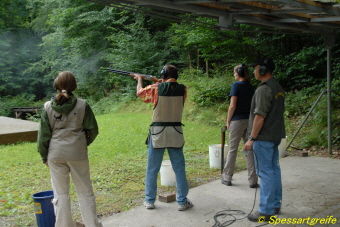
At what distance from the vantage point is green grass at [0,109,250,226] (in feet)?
14.9

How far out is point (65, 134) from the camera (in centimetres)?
332

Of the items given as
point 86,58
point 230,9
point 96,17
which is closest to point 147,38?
point 96,17

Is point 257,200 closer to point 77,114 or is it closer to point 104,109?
→ point 77,114

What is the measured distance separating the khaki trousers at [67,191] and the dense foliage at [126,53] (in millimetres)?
2443

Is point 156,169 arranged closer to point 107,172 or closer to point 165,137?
point 165,137

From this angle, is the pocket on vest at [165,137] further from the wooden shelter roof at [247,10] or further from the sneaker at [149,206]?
the wooden shelter roof at [247,10]

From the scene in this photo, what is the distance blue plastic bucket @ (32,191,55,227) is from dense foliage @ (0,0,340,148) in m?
2.56

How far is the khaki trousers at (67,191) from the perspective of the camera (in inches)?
132

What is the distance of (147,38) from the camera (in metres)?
20.2

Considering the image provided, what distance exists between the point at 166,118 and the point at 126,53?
654 inches

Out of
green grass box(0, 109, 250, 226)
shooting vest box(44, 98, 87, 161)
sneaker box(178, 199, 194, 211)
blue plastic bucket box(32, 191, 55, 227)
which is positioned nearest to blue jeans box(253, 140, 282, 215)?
sneaker box(178, 199, 194, 211)

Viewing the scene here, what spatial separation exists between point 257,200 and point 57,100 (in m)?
2.75

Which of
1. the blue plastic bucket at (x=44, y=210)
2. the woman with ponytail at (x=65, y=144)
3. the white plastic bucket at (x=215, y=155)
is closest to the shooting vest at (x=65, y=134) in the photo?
the woman with ponytail at (x=65, y=144)

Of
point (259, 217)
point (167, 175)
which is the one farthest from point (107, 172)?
point (259, 217)
